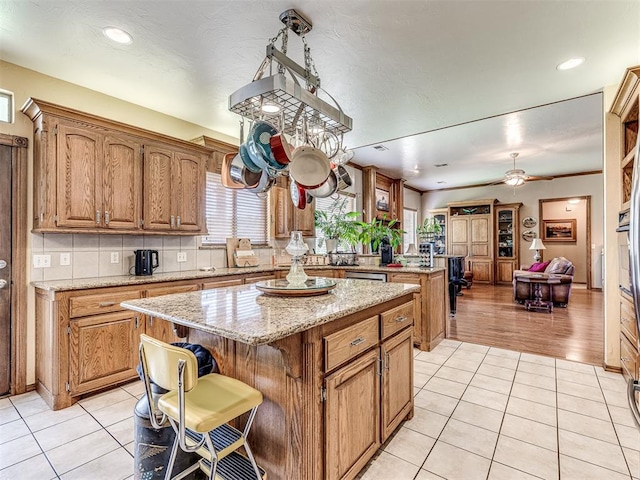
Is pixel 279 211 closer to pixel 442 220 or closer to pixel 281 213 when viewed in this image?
pixel 281 213

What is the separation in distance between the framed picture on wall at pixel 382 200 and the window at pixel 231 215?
3.14 metres

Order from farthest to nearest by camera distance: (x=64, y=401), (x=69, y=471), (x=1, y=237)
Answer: (x=1, y=237)
(x=64, y=401)
(x=69, y=471)

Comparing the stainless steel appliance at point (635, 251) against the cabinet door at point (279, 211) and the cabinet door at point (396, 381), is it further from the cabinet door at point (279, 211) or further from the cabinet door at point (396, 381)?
the cabinet door at point (279, 211)

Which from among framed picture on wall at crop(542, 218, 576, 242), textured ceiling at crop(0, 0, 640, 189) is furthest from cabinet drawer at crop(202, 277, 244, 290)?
framed picture on wall at crop(542, 218, 576, 242)

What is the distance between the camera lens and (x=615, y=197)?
2.99 m

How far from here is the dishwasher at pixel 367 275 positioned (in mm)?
4018

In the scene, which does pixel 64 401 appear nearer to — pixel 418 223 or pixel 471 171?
pixel 471 171

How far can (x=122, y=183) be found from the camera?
2994 mm

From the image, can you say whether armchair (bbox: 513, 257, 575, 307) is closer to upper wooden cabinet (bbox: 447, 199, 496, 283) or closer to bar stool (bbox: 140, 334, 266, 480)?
upper wooden cabinet (bbox: 447, 199, 496, 283)

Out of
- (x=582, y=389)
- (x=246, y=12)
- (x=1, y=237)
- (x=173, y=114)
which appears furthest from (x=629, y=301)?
(x=1, y=237)

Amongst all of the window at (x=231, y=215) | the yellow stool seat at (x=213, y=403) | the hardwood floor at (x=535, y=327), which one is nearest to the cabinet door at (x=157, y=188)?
the window at (x=231, y=215)

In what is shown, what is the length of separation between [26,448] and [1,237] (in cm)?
162

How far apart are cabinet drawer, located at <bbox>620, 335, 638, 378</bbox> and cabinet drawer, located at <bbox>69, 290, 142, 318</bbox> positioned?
153 inches

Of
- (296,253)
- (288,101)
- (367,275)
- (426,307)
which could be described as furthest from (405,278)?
(288,101)
